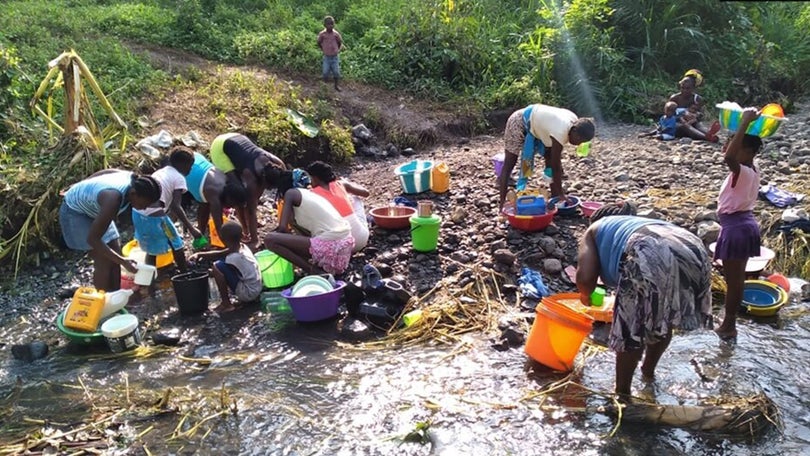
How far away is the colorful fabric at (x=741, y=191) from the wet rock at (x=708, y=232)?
4.94ft

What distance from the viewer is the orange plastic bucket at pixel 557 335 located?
A: 160 inches

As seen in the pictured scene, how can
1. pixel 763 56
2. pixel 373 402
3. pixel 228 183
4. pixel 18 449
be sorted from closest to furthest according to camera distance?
1. pixel 18 449
2. pixel 373 402
3. pixel 228 183
4. pixel 763 56

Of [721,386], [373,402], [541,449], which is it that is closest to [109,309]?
[373,402]

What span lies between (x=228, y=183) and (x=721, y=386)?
464 cm

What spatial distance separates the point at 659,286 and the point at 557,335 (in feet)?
3.22

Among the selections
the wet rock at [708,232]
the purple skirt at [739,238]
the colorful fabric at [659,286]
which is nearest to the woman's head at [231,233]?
the colorful fabric at [659,286]

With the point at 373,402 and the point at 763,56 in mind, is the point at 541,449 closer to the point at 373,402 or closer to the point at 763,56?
the point at 373,402

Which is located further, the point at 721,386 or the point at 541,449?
the point at 721,386

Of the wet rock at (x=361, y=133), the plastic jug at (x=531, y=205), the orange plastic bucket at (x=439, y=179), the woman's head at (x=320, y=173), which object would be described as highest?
the wet rock at (x=361, y=133)

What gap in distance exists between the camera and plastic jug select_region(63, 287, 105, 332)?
4936mm

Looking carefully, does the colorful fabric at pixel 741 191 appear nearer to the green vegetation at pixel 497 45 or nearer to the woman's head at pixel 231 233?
the woman's head at pixel 231 233

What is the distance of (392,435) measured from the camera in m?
3.85

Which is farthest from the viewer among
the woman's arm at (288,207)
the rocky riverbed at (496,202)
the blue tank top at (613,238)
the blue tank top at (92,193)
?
the rocky riverbed at (496,202)

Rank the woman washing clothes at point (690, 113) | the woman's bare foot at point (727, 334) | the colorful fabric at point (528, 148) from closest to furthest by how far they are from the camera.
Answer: the woman's bare foot at point (727, 334)
the colorful fabric at point (528, 148)
the woman washing clothes at point (690, 113)
